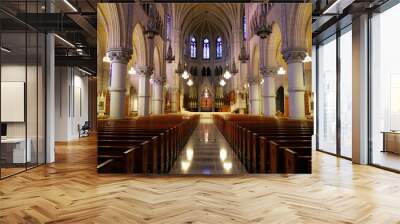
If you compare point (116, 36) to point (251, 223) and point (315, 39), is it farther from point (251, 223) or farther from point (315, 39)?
point (315, 39)

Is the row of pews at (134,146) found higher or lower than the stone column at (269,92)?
lower

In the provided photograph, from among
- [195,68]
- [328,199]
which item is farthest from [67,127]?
[195,68]

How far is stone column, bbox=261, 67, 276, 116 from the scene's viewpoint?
25.7ft

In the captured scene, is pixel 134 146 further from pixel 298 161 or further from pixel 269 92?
pixel 269 92

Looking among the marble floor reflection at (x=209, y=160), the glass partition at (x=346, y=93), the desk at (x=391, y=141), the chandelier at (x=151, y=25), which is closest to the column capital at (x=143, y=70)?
the chandelier at (x=151, y=25)

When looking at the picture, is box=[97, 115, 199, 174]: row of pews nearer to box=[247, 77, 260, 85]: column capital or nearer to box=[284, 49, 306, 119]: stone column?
box=[247, 77, 260, 85]: column capital

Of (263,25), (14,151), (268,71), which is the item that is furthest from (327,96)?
(14,151)

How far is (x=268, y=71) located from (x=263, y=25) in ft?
3.60

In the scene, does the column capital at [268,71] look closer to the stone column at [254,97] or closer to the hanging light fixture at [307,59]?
the stone column at [254,97]

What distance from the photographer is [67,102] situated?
47.4 ft

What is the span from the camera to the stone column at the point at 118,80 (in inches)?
256

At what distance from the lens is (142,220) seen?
3.92 meters

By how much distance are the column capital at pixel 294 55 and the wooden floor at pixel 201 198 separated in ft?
7.48

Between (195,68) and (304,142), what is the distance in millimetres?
24820
